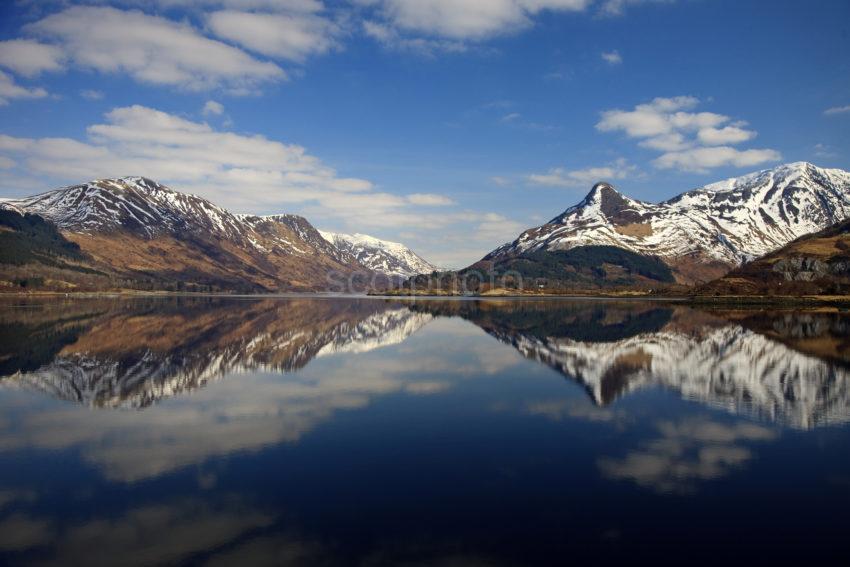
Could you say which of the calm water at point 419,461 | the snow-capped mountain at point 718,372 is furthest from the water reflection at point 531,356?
the calm water at point 419,461

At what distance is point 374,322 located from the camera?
97.7m

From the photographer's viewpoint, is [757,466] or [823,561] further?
[757,466]

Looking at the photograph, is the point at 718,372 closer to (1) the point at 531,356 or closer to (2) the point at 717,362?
(2) the point at 717,362

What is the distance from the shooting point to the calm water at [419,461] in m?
15.1

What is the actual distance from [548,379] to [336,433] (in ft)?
69.2

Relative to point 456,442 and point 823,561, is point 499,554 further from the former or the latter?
point 456,442

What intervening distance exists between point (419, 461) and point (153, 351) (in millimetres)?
41763

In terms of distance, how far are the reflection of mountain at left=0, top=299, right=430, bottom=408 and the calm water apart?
438mm

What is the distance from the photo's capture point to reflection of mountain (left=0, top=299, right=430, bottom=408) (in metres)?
37.5

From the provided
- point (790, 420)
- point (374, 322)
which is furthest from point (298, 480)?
point (374, 322)

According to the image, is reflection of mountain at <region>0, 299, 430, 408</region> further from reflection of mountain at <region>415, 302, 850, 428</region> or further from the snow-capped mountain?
the snow-capped mountain

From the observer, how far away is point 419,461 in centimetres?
2206

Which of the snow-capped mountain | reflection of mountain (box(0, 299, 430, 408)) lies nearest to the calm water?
the snow-capped mountain

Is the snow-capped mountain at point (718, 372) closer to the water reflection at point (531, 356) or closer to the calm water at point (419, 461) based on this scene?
the water reflection at point (531, 356)
